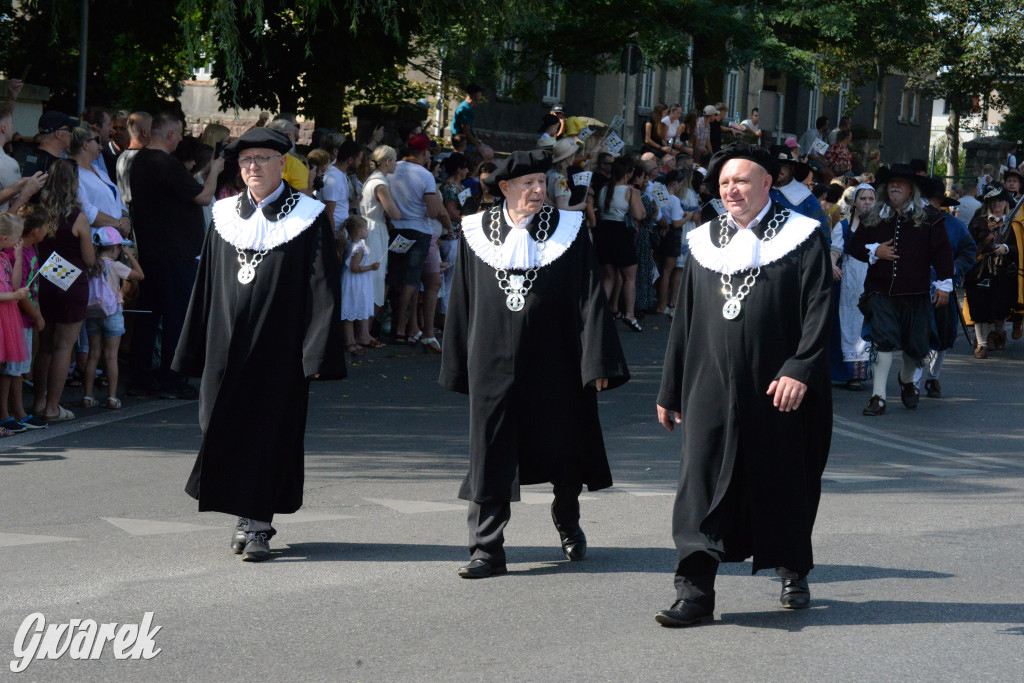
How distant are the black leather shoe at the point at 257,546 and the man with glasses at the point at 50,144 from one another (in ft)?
15.8

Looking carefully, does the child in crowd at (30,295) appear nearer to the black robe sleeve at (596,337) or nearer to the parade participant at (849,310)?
the black robe sleeve at (596,337)

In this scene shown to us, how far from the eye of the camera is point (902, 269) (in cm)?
1123

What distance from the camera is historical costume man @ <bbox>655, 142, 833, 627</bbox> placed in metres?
5.46

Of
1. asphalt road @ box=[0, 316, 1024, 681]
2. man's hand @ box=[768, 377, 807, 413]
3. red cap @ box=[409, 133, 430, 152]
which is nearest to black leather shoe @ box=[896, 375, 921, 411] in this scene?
asphalt road @ box=[0, 316, 1024, 681]

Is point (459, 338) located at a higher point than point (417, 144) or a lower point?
lower

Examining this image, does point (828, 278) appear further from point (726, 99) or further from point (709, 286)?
point (726, 99)

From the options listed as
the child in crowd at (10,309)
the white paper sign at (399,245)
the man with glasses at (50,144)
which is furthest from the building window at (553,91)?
the child in crowd at (10,309)

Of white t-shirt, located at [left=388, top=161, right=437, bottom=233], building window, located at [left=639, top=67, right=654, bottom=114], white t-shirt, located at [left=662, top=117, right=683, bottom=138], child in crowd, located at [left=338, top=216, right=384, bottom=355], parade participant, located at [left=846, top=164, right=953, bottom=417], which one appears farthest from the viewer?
building window, located at [left=639, top=67, right=654, bottom=114]

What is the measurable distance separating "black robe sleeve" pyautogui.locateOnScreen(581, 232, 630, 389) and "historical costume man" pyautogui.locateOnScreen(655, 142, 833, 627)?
0.54 m

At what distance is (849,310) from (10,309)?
24.5 ft

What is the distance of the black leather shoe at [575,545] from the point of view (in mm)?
6410

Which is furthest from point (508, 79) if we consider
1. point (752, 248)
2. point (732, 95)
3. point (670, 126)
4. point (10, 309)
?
point (752, 248)

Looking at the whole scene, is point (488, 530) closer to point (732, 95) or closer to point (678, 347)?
point (678, 347)

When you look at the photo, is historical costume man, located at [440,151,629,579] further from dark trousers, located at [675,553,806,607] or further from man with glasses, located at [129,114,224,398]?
man with glasses, located at [129,114,224,398]
